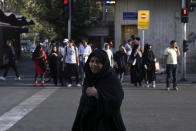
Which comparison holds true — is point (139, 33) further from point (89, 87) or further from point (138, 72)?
point (89, 87)

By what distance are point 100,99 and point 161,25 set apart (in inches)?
756

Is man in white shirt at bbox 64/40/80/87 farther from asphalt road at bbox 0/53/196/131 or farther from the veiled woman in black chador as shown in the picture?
the veiled woman in black chador

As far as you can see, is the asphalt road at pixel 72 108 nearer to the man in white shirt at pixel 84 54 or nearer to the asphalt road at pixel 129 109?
the asphalt road at pixel 129 109

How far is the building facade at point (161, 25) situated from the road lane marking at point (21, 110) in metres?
9.95

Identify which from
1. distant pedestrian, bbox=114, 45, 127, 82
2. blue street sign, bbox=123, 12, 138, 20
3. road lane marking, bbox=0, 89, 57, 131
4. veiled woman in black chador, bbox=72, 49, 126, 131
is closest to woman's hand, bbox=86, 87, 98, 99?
veiled woman in black chador, bbox=72, 49, 126, 131

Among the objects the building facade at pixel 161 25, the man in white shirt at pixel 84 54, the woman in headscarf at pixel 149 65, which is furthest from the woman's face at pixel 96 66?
the building facade at pixel 161 25

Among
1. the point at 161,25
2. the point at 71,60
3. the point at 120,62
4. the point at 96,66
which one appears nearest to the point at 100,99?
the point at 96,66

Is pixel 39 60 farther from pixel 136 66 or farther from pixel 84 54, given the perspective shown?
pixel 136 66

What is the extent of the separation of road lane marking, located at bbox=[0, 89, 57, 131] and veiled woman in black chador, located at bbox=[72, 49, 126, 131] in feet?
13.9

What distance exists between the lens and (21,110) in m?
10.3

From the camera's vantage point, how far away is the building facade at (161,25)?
74.0 feet

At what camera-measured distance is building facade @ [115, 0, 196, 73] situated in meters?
22.5

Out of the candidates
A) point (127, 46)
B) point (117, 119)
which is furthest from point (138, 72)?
point (117, 119)

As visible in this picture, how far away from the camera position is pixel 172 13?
22.7 meters
